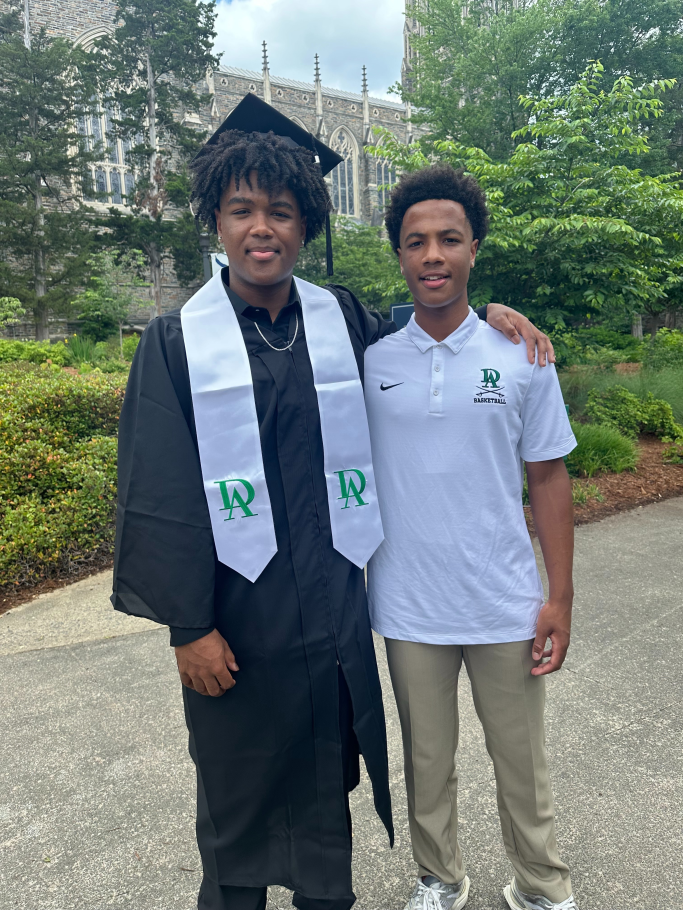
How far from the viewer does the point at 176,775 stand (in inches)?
101

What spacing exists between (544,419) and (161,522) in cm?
108

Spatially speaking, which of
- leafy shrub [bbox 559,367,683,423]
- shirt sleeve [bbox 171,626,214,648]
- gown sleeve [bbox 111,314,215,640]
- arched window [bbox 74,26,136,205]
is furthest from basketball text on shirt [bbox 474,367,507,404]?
arched window [bbox 74,26,136,205]

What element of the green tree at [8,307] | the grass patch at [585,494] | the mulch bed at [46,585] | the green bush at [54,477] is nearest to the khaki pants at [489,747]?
the mulch bed at [46,585]

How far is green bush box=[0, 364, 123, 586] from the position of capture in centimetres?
450

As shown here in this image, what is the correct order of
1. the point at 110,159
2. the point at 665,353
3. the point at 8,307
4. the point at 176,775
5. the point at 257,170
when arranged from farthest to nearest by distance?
the point at 110,159 < the point at 8,307 < the point at 665,353 < the point at 176,775 < the point at 257,170

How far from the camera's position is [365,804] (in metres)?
2.44

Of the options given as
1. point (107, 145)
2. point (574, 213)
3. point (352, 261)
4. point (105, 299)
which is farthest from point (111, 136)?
point (574, 213)

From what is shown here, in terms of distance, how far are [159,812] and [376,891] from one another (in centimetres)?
89

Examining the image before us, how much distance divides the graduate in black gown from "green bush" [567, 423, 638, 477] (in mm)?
5984

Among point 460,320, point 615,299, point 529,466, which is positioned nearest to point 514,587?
point 529,466

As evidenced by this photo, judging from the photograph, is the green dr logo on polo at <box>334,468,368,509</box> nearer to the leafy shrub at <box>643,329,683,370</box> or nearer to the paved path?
the paved path

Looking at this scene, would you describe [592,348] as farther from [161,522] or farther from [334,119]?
[334,119]

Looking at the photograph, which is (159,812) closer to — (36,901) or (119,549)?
(36,901)

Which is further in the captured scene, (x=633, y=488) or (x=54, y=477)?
(x=633, y=488)
